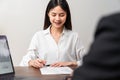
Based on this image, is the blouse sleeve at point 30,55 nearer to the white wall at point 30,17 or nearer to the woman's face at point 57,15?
the woman's face at point 57,15

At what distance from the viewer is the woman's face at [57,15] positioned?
1982mm

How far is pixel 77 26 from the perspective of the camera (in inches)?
103

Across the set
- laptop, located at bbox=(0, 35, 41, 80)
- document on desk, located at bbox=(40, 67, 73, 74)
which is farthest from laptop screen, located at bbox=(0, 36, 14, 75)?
document on desk, located at bbox=(40, 67, 73, 74)

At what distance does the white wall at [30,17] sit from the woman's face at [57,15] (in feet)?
1.84

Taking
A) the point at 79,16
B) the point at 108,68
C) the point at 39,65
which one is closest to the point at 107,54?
the point at 108,68

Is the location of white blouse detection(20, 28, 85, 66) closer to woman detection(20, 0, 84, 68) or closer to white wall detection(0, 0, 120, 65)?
woman detection(20, 0, 84, 68)

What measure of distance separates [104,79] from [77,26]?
2214 mm

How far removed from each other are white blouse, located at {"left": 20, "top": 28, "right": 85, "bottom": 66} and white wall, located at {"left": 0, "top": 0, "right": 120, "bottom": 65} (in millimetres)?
470

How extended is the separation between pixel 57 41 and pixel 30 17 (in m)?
Result: 0.60

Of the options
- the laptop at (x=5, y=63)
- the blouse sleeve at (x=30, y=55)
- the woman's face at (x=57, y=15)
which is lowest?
the blouse sleeve at (x=30, y=55)

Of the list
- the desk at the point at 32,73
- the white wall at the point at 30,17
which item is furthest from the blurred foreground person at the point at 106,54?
the white wall at the point at 30,17

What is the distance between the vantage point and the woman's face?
6.50 feet

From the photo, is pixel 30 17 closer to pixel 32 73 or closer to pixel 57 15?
pixel 57 15

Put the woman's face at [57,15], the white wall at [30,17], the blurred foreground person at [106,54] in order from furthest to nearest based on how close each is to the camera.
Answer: the white wall at [30,17]
the woman's face at [57,15]
the blurred foreground person at [106,54]
